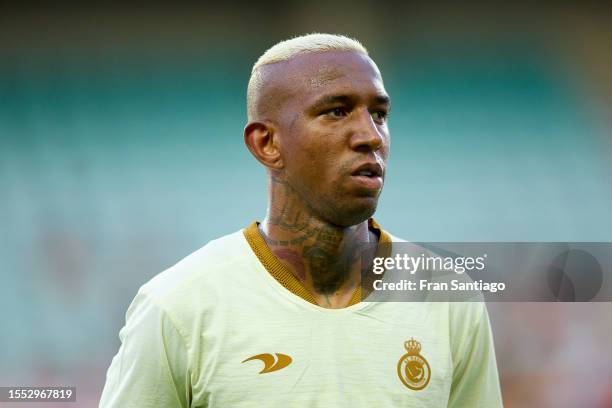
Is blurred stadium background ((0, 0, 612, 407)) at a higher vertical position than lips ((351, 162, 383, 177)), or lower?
higher

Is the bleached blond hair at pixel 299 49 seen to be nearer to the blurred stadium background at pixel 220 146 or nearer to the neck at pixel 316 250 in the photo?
the neck at pixel 316 250

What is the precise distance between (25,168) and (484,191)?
3214 mm

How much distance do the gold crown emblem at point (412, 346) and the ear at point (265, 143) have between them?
0.59m

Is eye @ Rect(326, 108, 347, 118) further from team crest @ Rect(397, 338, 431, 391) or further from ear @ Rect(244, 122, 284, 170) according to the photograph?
team crest @ Rect(397, 338, 431, 391)

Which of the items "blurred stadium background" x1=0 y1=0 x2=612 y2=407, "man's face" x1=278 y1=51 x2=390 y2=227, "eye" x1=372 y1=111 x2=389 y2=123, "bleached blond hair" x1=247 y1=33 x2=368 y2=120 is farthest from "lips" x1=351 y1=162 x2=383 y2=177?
"blurred stadium background" x1=0 y1=0 x2=612 y2=407

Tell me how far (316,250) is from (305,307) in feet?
0.54

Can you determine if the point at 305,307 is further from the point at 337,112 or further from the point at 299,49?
the point at 299,49

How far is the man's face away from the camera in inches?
90.7

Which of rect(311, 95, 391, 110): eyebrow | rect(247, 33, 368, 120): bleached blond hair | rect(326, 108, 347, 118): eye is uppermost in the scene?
rect(247, 33, 368, 120): bleached blond hair

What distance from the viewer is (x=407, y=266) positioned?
2.58 m

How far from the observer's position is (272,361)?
2.27 meters

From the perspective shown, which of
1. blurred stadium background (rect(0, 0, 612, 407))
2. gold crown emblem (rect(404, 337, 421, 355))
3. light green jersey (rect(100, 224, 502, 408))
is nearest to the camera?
light green jersey (rect(100, 224, 502, 408))

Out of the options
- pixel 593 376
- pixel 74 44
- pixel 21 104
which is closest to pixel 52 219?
pixel 21 104

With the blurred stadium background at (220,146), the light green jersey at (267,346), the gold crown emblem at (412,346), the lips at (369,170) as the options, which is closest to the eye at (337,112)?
the lips at (369,170)
